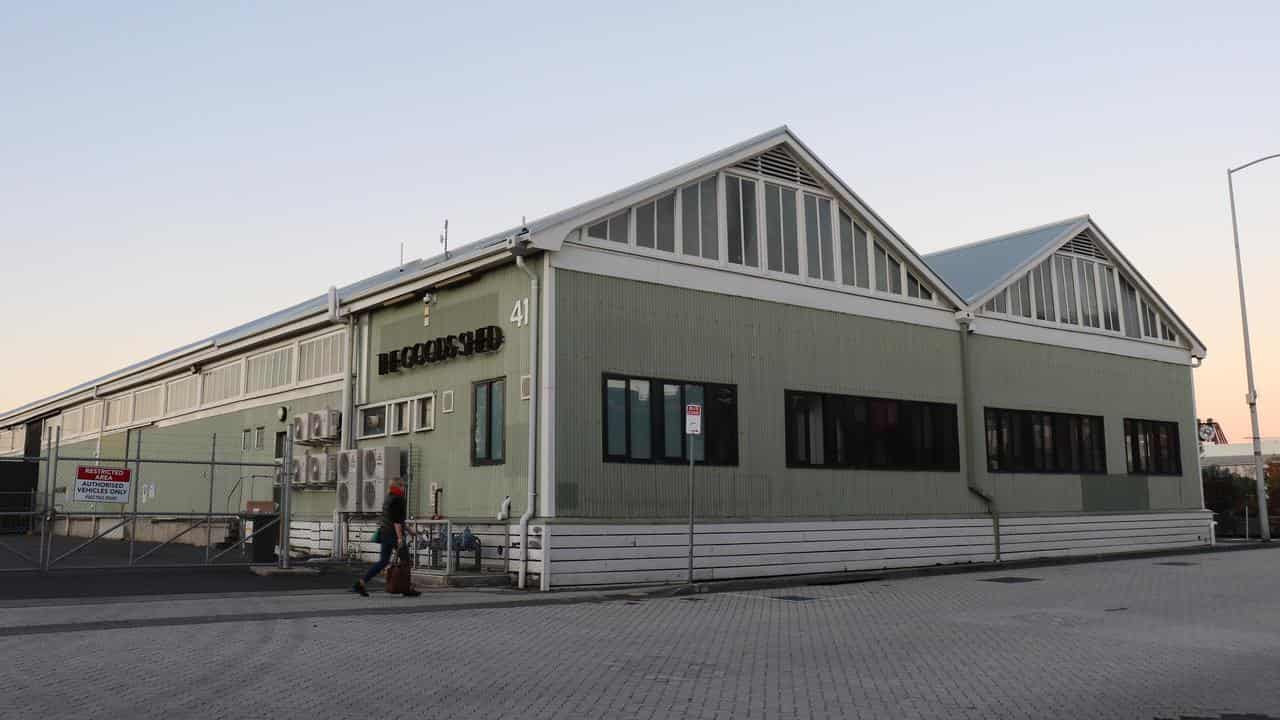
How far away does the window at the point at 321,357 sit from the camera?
2436 centimetres

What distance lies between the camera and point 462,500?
19.6 metres

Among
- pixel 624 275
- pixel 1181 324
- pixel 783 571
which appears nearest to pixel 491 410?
pixel 624 275

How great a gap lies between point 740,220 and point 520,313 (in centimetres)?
499

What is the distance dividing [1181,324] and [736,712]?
27.2 m

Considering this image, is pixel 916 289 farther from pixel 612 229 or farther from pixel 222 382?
pixel 222 382

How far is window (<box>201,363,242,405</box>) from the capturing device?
95.0 ft

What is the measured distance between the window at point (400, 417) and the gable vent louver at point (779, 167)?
804 cm

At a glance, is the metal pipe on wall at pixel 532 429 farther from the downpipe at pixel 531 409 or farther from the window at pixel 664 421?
the window at pixel 664 421

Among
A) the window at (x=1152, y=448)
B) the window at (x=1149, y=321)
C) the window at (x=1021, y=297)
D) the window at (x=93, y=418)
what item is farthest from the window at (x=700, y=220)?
the window at (x=93, y=418)

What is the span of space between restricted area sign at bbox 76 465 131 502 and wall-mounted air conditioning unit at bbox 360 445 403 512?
426 cm

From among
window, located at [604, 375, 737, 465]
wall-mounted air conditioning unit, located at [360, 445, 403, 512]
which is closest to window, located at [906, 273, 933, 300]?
window, located at [604, 375, 737, 465]

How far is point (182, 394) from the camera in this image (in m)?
32.3

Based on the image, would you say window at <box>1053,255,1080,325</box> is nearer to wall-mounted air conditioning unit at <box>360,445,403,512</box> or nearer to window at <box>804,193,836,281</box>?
window at <box>804,193,836,281</box>

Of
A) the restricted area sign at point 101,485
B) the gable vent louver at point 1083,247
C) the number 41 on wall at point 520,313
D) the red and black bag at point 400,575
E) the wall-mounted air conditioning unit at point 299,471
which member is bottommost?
the red and black bag at point 400,575
